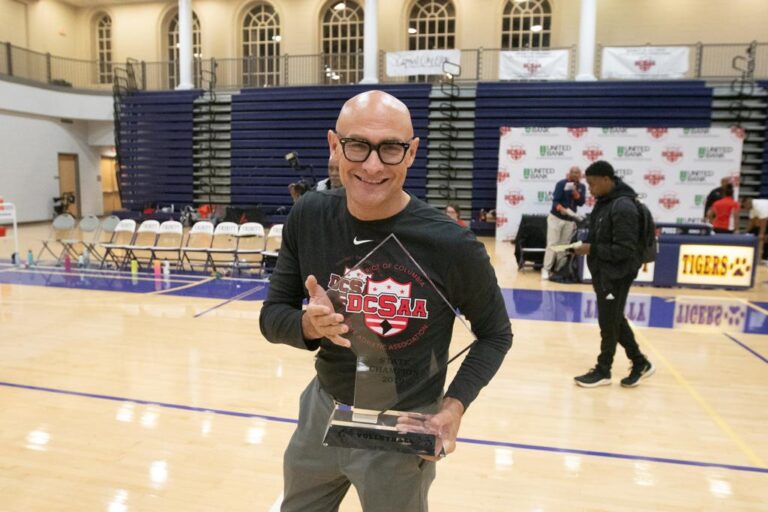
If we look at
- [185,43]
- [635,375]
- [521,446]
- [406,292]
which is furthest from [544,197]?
[406,292]

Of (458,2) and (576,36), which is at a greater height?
(458,2)

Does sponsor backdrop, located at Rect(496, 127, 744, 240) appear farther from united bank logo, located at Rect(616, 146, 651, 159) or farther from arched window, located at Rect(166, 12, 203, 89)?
arched window, located at Rect(166, 12, 203, 89)

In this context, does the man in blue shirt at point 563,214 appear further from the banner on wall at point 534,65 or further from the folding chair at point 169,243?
the folding chair at point 169,243

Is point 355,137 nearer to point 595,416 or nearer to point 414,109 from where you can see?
point 595,416

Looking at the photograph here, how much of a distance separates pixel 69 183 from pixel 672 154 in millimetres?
20045

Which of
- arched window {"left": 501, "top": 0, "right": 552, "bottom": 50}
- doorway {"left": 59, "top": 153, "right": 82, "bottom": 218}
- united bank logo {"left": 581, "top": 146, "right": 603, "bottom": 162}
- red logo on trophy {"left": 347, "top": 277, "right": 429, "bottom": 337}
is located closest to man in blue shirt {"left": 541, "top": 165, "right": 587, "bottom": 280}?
united bank logo {"left": 581, "top": 146, "right": 603, "bottom": 162}

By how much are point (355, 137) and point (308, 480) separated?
0.99 meters

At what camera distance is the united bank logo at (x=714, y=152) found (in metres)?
13.3

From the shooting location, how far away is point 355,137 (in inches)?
55.4

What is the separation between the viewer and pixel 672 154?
13.6 metres

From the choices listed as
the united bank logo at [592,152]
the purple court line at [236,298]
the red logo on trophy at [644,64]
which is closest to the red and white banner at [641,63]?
the red logo on trophy at [644,64]

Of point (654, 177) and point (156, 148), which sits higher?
point (156, 148)

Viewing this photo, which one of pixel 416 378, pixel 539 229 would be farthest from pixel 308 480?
pixel 539 229

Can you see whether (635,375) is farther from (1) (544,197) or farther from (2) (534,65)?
(2) (534,65)
